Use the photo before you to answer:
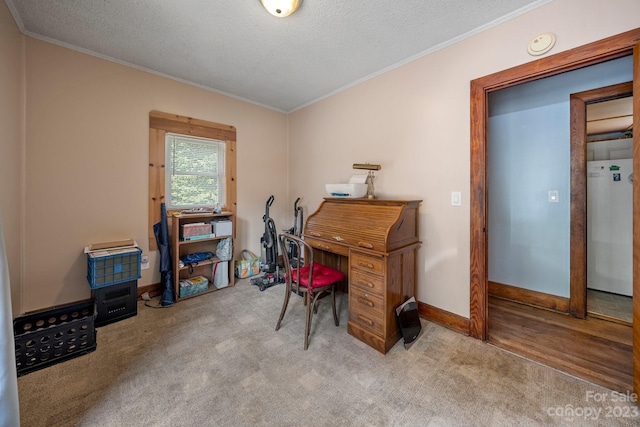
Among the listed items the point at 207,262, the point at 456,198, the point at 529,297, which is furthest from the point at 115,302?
the point at 529,297

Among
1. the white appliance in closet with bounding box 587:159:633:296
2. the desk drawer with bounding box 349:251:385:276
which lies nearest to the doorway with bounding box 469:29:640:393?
the desk drawer with bounding box 349:251:385:276

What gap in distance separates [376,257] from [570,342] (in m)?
1.78

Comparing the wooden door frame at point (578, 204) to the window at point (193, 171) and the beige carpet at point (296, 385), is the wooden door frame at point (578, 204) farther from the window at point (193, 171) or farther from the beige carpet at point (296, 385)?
the window at point (193, 171)

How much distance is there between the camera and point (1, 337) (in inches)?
36.0

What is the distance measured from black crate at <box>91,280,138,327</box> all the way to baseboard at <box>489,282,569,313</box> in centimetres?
407

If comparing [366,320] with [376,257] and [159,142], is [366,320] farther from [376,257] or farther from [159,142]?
[159,142]

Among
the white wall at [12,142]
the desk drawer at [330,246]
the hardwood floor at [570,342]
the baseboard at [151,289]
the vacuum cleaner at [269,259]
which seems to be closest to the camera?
the hardwood floor at [570,342]

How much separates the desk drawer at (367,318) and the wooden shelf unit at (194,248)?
1864mm

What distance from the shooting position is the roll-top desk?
6.57ft

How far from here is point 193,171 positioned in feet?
10.9

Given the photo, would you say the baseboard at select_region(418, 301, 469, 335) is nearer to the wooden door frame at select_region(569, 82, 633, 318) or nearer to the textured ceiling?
the wooden door frame at select_region(569, 82, 633, 318)

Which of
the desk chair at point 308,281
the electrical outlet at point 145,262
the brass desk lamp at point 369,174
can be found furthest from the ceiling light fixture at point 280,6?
the electrical outlet at point 145,262

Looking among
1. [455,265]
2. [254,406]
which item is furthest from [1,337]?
[455,265]

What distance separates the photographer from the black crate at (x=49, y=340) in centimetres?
173
